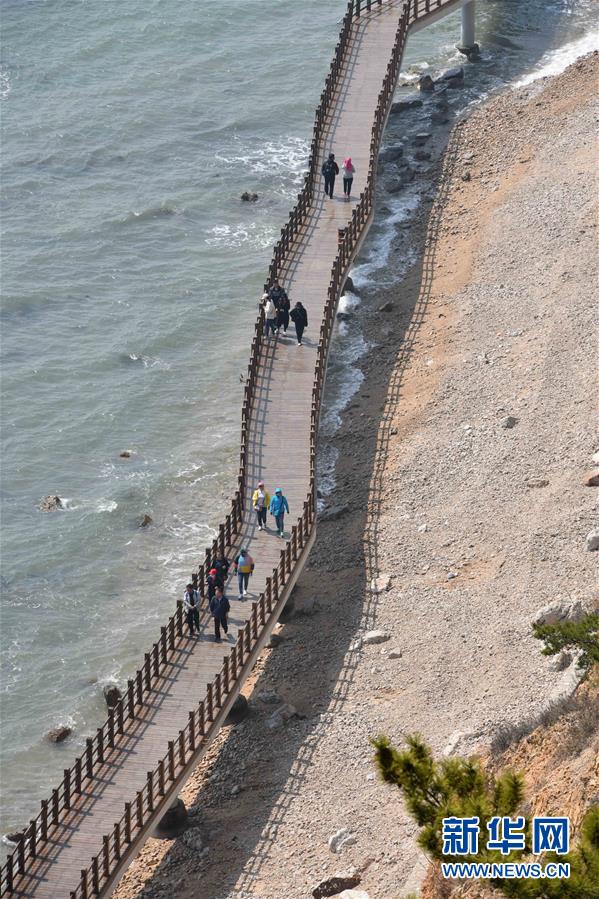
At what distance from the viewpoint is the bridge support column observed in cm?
6006

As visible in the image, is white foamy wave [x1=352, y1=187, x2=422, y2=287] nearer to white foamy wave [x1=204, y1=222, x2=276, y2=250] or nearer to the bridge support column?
white foamy wave [x1=204, y1=222, x2=276, y2=250]

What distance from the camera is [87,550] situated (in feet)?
126

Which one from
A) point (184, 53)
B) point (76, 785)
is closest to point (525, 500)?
point (76, 785)

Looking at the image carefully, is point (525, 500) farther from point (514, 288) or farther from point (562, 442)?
point (514, 288)

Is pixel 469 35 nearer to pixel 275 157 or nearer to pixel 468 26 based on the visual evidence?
pixel 468 26

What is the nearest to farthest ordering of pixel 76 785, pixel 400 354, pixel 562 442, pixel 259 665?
pixel 76 785 → pixel 259 665 → pixel 562 442 → pixel 400 354

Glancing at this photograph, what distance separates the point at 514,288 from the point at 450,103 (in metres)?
15.6

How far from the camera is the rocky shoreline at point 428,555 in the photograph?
27688mm

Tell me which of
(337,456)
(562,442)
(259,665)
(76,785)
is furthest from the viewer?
(337,456)

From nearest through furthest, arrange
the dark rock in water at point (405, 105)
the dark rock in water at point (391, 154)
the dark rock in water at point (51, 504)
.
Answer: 1. the dark rock in water at point (51, 504)
2. the dark rock in water at point (391, 154)
3. the dark rock in water at point (405, 105)

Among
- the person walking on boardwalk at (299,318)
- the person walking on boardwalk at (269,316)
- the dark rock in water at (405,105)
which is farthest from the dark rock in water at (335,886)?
the dark rock in water at (405,105)

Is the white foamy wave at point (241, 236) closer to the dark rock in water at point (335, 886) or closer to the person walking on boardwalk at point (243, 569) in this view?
the person walking on boardwalk at point (243, 569)

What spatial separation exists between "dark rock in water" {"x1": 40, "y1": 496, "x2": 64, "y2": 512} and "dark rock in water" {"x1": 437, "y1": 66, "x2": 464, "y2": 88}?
26.5m

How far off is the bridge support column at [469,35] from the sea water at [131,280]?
61cm
